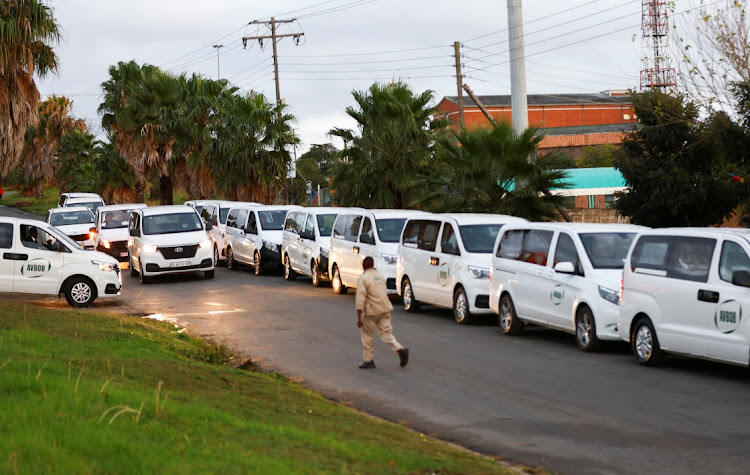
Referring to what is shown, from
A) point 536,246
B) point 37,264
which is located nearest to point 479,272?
point 536,246


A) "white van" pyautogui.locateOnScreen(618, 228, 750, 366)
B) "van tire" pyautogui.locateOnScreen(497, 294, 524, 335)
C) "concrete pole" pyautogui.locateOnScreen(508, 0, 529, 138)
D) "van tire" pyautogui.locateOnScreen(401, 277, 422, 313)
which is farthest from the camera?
"concrete pole" pyautogui.locateOnScreen(508, 0, 529, 138)

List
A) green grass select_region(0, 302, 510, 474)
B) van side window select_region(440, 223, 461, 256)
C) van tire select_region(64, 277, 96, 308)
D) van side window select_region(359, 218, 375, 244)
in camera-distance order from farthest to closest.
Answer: van side window select_region(359, 218, 375, 244), van tire select_region(64, 277, 96, 308), van side window select_region(440, 223, 461, 256), green grass select_region(0, 302, 510, 474)

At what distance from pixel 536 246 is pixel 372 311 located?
445 centimetres

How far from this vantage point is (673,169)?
2633cm

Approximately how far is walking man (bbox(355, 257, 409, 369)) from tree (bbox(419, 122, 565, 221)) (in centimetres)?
1330

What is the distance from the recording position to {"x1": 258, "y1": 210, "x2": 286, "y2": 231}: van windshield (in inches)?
1278

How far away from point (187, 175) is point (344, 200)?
19340mm

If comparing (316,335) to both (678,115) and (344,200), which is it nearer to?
(678,115)

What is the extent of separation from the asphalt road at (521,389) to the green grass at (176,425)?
0.96 m

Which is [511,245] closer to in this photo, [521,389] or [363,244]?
[521,389]

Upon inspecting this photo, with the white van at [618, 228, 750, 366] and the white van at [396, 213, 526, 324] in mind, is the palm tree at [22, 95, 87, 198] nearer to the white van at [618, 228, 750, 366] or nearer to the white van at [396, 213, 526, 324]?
the white van at [396, 213, 526, 324]

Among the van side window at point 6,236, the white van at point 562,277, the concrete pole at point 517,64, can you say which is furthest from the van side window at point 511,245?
the concrete pole at point 517,64

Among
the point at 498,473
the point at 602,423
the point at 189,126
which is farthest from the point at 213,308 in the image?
the point at 189,126

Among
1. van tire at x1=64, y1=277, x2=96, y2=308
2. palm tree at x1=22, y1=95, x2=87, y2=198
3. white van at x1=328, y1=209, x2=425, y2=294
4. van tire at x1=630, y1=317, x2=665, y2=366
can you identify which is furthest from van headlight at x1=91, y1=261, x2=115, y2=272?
palm tree at x1=22, y1=95, x2=87, y2=198
